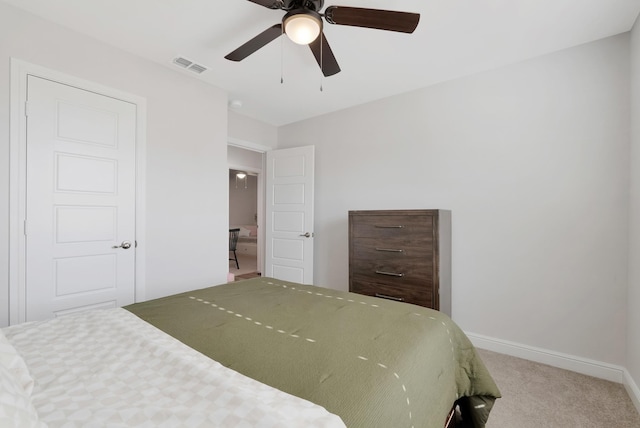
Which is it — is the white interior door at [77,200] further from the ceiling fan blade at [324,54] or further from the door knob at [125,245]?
the ceiling fan blade at [324,54]

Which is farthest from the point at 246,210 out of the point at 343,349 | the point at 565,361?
the point at 343,349

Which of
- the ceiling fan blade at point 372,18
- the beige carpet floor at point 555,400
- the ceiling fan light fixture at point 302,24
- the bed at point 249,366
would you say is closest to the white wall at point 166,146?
the bed at point 249,366

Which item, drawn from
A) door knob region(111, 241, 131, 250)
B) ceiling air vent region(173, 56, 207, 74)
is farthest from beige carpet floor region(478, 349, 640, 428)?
ceiling air vent region(173, 56, 207, 74)

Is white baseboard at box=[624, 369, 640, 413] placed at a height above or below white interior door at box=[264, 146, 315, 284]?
below

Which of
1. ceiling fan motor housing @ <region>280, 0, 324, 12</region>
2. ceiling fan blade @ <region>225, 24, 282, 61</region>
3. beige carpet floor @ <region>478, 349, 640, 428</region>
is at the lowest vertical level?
beige carpet floor @ <region>478, 349, 640, 428</region>

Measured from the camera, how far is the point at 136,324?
3.80ft

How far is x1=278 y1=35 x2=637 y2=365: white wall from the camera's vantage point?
2086mm

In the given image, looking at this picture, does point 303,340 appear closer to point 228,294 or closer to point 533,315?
point 228,294

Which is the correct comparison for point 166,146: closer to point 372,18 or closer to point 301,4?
point 301,4

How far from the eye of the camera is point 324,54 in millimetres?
1870

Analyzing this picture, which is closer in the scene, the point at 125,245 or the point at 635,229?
the point at 635,229

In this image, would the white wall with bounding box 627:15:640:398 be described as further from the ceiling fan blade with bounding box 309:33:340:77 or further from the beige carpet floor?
the ceiling fan blade with bounding box 309:33:340:77

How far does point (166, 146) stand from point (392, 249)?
2.27m

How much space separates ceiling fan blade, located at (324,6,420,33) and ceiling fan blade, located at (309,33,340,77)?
190 mm
